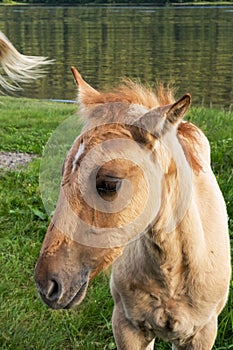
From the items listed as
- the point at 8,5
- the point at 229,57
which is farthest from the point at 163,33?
the point at 8,5

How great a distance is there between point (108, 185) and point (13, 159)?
506cm

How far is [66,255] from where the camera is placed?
71.9 inches

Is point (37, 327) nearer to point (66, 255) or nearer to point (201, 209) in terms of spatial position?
point (201, 209)

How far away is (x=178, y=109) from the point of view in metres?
1.84

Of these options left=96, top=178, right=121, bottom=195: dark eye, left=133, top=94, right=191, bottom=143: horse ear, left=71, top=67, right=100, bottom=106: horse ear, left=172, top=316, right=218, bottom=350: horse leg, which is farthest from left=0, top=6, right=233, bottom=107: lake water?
left=96, top=178, right=121, bottom=195: dark eye

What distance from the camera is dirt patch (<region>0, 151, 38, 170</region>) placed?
6407mm

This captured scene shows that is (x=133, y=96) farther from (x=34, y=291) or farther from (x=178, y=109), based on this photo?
(x=34, y=291)

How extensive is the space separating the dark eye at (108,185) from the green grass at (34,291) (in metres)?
1.60

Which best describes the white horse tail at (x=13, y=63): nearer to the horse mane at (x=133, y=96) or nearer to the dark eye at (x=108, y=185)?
the horse mane at (x=133, y=96)

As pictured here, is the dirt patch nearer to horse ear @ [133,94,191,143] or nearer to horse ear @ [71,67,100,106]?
horse ear @ [71,67,100,106]

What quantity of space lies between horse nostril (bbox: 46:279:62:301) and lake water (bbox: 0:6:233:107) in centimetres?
1037

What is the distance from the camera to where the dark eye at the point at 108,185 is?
6.00 ft

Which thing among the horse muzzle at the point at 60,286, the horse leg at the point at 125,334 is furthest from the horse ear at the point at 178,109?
the horse leg at the point at 125,334

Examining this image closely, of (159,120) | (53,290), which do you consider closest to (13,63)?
(159,120)
